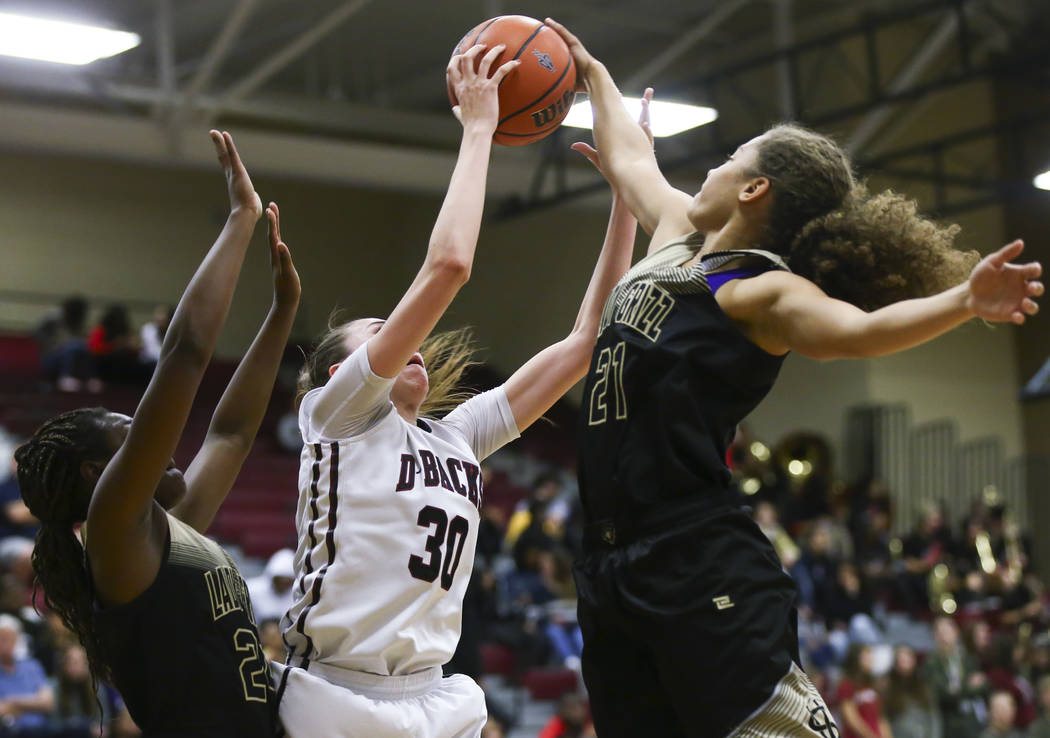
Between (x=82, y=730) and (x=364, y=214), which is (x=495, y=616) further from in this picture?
(x=364, y=214)

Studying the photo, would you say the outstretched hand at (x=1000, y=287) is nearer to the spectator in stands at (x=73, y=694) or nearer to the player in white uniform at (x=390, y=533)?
the player in white uniform at (x=390, y=533)

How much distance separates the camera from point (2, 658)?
6.47 metres

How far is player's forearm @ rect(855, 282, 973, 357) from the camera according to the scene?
2002 mm

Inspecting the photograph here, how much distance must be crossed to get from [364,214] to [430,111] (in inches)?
99.7

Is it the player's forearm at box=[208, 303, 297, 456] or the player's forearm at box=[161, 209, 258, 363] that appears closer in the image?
the player's forearm at box=[161, 209, 258, 363]

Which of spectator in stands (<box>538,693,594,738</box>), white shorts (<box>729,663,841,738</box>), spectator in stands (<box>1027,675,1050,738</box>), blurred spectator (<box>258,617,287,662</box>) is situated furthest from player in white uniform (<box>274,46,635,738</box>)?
spectator in stands (<box>1027,675,1050,738</box>)

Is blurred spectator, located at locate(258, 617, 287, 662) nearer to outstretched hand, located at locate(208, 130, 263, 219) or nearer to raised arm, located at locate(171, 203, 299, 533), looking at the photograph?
raised arm, located at locate(171, 203, 299, 533)

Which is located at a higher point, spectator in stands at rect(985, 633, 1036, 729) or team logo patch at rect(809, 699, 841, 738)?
team logo patch at rect(809, 699, 841, 738)

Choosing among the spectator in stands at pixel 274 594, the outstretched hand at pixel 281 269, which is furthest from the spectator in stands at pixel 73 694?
the outstretched hand at pixel 281 269

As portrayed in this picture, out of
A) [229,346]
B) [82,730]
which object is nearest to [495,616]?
[82,730]

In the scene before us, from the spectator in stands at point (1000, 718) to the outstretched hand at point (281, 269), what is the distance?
333 inches

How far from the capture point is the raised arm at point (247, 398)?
281 cm

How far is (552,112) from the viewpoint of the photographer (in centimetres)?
296

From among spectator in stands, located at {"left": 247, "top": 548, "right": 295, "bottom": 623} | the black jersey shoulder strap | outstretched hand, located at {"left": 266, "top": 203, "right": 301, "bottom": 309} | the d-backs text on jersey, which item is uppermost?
outstretched hand, located at {"left": 266, "top": 203, "right": 301, "bottom": 309}
